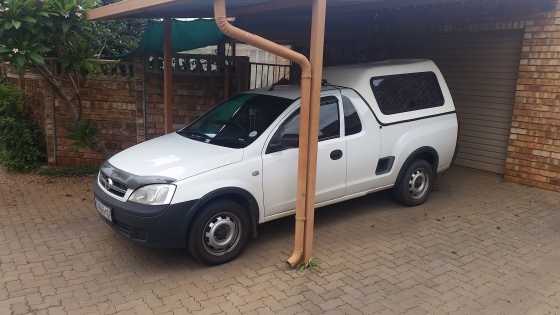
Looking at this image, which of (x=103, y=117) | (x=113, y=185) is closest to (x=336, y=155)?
(x=113, y=185)

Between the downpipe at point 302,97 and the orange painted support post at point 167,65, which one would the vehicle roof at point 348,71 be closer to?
the downpipe at point 302,97

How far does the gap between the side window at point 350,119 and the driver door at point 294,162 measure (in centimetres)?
9

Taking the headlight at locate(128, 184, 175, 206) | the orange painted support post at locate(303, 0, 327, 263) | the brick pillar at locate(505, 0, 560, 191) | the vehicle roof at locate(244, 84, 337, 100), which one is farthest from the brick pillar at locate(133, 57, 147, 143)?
the brick pillar at locate(505, 0, 560, 191)

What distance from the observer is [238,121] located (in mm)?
5246

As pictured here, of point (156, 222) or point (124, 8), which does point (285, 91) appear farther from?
point (156, 222)

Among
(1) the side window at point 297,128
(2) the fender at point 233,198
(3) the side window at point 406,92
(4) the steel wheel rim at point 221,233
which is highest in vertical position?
(3) the side window at point 406,92

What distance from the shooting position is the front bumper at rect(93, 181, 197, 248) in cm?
415

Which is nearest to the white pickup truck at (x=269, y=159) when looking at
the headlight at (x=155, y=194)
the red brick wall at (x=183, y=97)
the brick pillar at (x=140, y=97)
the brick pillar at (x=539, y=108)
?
the headlight at (x=155, y=194)

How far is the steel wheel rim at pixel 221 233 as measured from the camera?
443 cm

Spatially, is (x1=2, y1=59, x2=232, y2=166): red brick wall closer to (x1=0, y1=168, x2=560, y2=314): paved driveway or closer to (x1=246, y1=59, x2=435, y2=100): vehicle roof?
(x1=0, y1=168, x2=560, y2=314): paved driveway

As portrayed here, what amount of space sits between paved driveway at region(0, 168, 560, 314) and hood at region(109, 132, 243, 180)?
94 cm

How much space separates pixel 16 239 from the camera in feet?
17.0

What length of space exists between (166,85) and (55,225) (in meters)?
2.42

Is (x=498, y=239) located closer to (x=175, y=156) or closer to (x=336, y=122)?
(x=336, y=122)
